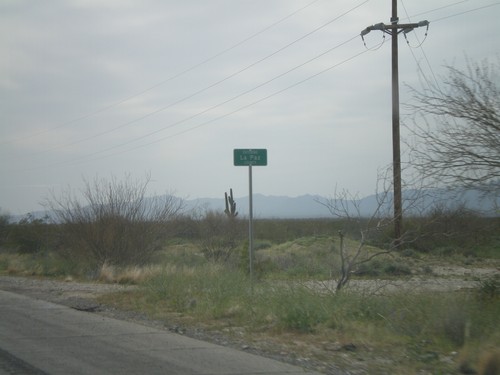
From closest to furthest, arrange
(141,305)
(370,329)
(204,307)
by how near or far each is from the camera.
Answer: (370,329), (204,307), (141,305)

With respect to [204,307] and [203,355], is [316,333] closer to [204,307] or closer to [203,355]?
[203,355]

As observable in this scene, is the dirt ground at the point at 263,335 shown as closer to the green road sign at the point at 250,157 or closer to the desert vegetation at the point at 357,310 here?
the desert vegetation at the point at 357,310

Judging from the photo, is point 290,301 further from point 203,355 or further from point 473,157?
point 473,157

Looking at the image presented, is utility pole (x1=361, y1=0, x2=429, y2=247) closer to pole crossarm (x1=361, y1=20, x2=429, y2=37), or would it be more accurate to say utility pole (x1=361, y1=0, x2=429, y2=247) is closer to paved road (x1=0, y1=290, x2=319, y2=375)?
pole crossarm (x1=361, y1=20, x2=429, y2=37)

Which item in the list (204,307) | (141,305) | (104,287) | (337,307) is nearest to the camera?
(337,307)

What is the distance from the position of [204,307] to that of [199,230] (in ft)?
65.9

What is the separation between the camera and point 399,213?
516 inches

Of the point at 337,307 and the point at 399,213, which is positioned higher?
the point at 399,213

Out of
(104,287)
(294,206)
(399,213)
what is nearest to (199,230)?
(104,287)

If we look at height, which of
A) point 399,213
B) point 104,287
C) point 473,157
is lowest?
point 104,287

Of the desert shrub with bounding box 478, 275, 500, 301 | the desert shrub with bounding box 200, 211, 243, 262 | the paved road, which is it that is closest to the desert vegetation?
the desert shrub with bounding box 478, 275, 500, 301

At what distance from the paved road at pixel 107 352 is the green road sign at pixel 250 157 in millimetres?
4852

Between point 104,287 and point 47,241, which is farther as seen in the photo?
point 47,241

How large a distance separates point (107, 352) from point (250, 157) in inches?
262
